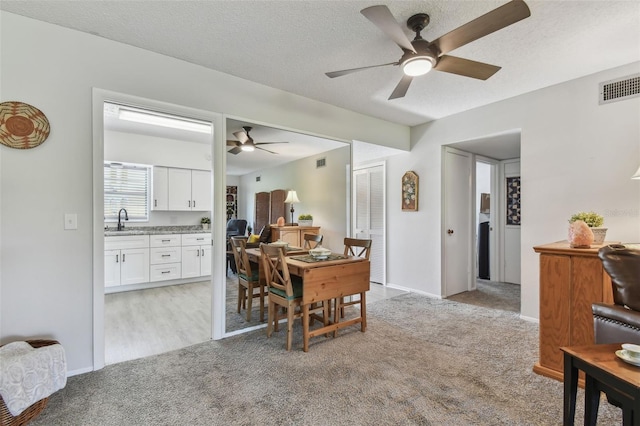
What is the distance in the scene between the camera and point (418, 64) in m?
2.04

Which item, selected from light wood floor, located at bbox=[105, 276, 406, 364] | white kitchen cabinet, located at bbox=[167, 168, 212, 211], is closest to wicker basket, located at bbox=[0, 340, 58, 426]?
light wood floor, located at bbox=[105, 276, 406, 364]

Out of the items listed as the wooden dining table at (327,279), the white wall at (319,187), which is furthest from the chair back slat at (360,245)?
the white wall at (319,187)

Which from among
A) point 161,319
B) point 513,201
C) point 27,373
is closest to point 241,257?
point 161,319

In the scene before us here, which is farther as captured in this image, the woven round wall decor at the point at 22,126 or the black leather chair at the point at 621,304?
the woven round wall decor at the point at 22,126

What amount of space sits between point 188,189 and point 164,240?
1.06 metres

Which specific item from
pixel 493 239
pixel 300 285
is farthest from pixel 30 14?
Result: pixel 493 239

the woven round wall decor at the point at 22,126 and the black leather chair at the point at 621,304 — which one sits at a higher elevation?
the woven round wall decor at the point at 22,126

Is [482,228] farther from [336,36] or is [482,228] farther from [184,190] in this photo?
[184,190]

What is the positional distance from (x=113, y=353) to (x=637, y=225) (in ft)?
15.3

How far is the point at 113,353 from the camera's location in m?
2.49

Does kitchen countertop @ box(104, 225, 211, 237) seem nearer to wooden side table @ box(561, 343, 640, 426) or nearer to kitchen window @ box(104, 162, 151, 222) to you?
kitchen window @ box(104, 162, 151, 222)

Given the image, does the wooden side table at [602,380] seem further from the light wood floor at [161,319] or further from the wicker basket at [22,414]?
the wicker basket at [22,414]

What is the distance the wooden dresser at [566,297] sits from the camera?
198 cm

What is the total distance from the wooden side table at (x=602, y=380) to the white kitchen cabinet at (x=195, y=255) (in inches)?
189
